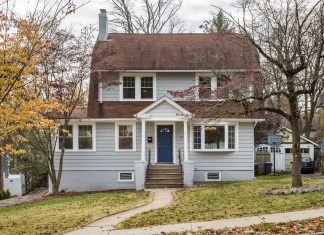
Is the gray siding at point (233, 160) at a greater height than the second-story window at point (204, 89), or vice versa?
the second-story window at point (204, 89)

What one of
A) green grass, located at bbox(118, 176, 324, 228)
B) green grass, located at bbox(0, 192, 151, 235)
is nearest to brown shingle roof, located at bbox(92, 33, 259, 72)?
green grass, located at bbox(0, 192, 151, 235)

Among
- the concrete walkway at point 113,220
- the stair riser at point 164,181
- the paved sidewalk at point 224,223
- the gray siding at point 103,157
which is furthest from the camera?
the gray siding at point 103,157

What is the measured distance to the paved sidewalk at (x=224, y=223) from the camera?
38.4 feet

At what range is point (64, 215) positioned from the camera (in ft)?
52.3

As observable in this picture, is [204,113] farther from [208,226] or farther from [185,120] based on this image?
[208,226]

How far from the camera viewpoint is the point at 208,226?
11.8 m

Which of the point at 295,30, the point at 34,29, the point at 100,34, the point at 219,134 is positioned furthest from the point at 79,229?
the point at 100,34

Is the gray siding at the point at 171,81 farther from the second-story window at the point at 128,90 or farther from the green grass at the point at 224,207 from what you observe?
the green grass at the point at 224,207

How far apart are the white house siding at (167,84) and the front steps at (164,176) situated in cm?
408

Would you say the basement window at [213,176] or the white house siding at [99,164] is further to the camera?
the basement window at [213,176]

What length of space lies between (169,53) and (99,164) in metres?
7.51

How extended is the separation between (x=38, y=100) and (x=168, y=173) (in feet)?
44.2

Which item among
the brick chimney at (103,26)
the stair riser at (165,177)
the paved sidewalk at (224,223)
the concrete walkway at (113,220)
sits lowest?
the concrete walkway at (113,220)

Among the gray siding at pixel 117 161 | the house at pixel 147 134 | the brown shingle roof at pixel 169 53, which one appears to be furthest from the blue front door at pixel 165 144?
the brown shingle roof at pixel 169 53
